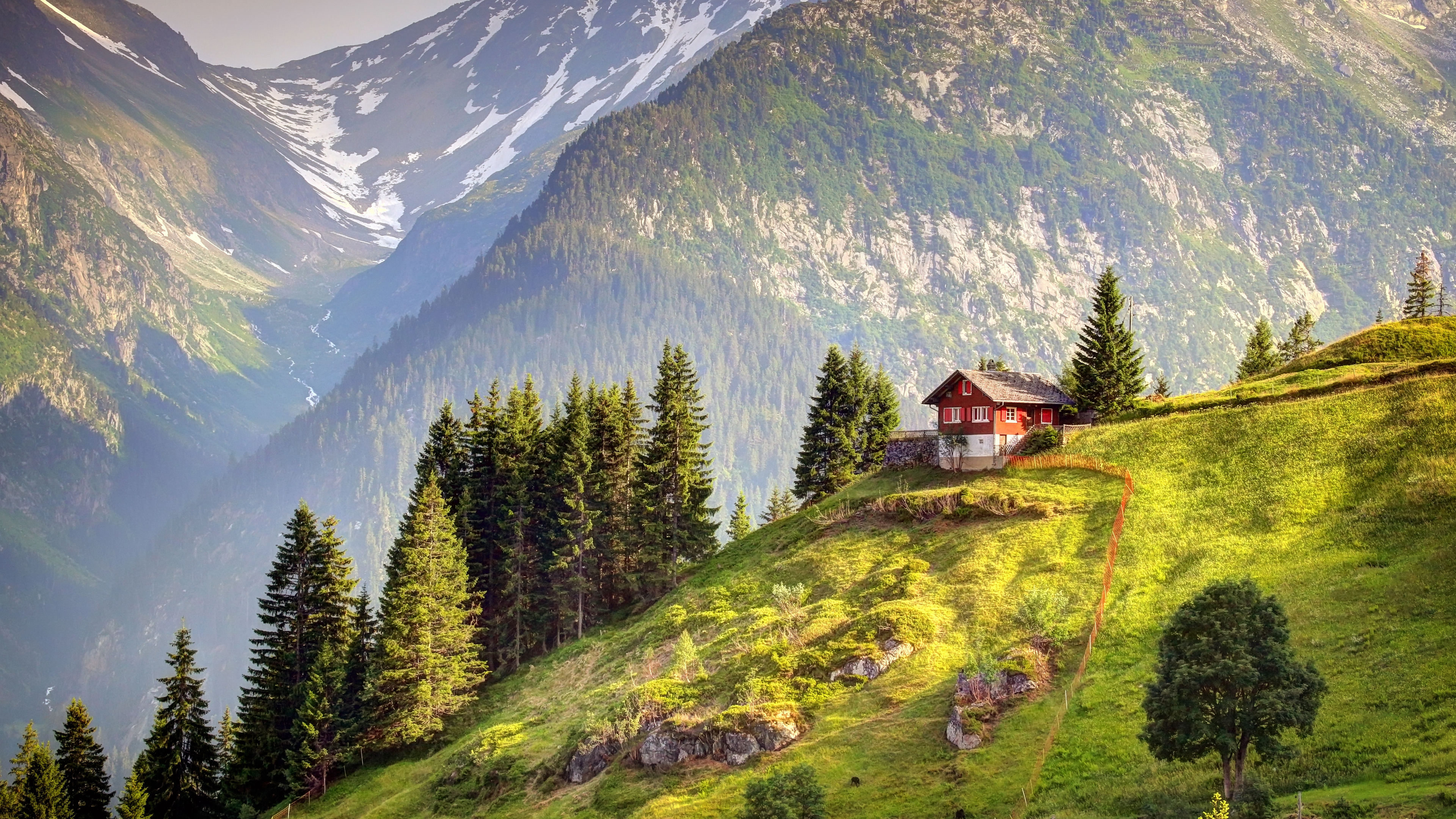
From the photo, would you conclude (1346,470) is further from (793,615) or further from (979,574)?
(793,615)

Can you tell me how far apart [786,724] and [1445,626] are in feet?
97.1

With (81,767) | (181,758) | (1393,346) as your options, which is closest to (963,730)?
(1393,346)

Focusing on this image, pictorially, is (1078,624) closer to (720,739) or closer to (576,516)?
(720,739)

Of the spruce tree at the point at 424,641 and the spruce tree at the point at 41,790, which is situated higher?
the spruce tree at the point at 424,641

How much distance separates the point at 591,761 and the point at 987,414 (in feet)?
131

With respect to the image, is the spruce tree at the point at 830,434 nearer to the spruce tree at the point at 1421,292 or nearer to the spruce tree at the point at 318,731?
the spruce tree at the point at 318,731

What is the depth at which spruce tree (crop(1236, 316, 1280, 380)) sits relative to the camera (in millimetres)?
124625

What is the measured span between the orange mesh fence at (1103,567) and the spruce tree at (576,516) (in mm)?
33380

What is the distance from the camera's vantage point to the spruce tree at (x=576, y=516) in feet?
290

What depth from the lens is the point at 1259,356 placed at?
127250mm

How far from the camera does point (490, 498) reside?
92.5 meters

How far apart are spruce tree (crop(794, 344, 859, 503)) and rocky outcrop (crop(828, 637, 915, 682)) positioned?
41.6 meters

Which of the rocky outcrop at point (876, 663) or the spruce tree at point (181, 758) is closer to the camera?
the rocky outcrop at point (876, 663)

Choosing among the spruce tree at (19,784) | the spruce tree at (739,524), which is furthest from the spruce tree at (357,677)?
the spruce tree at (739,524)
